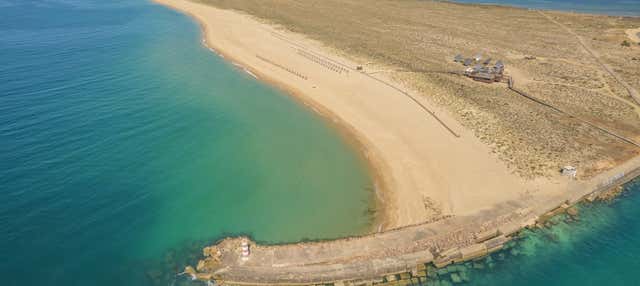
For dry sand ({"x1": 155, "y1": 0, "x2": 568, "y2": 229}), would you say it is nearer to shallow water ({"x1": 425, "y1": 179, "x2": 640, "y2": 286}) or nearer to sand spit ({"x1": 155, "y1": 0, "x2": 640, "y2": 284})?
sand spit ({"x1": 155, "y1": 0, "x2": 640, "y2": 284})

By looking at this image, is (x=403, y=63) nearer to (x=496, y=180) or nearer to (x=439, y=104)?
(x=439, y=104)

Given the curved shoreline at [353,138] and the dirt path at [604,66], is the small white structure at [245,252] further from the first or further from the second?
the dirt path at [604,66]

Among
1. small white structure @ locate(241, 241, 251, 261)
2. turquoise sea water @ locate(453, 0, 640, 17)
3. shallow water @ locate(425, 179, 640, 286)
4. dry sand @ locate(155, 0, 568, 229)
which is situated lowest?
small white structure @ locate(241, 241, 251, 261)

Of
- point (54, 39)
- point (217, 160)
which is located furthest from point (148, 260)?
point (54, 39)

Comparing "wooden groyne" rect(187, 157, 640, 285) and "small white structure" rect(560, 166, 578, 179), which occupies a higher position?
"small white structure" rect(560, 166, 578, 179)

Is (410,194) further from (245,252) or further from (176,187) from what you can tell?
(176,187)

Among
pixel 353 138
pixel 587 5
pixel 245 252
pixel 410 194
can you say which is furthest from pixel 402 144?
pixel 587 5

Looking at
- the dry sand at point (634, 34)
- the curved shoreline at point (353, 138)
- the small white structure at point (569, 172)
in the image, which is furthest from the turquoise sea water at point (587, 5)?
the small white structure at point (569, 172)

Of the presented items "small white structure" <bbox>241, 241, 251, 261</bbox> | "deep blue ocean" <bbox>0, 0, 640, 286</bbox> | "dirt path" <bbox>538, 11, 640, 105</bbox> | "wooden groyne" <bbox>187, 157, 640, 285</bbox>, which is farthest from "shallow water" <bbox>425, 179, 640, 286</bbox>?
"dirt path" <bbox>538, 11, 640, 105</bbox>
